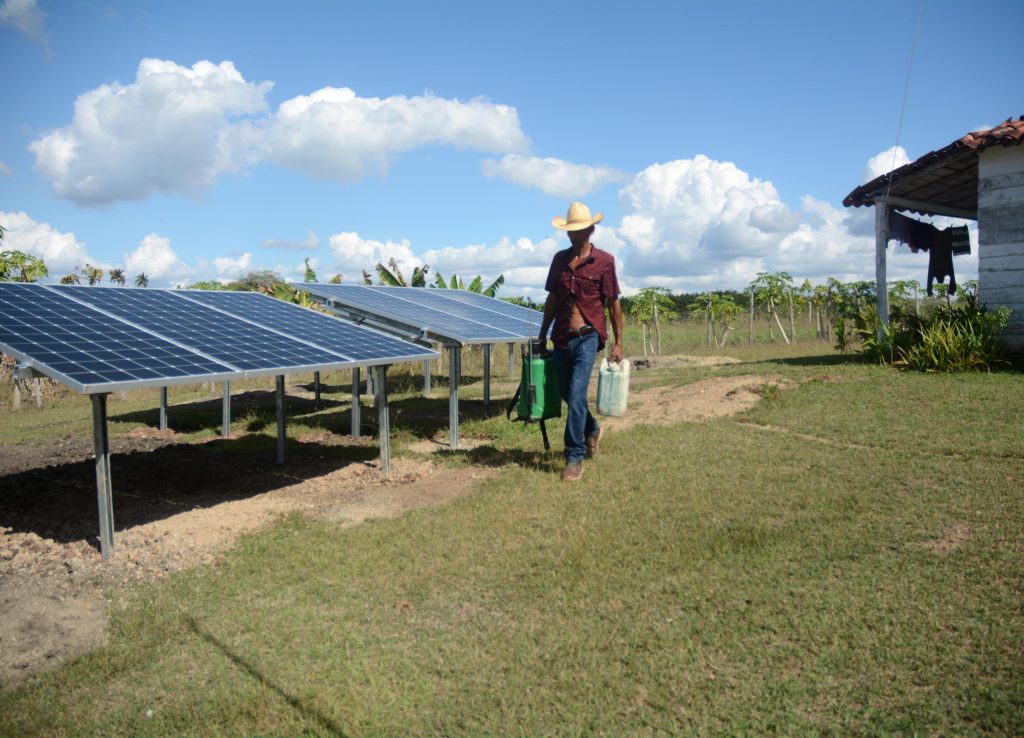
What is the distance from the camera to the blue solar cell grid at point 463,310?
1173cm

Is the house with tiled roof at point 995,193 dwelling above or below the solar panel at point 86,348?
above

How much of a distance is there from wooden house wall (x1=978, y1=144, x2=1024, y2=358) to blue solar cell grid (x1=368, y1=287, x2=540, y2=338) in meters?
7.04

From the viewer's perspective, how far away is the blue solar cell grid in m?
11.7

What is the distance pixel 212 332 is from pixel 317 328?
5.26 ft

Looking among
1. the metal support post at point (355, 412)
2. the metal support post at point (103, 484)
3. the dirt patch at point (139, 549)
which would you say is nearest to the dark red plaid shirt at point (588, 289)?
the dirt patch at point (139, 549)

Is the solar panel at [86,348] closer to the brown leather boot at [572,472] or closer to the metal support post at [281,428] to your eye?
the metal support post at [281,428]

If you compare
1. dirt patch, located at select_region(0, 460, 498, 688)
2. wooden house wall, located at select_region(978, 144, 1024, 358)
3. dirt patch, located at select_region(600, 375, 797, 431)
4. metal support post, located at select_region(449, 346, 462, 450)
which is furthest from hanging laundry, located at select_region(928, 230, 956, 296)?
dirt patch, located at select_region(0, 460, 498, 688)

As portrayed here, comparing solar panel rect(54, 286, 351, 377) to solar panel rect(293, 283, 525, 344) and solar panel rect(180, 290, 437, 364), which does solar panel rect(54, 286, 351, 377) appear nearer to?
solar panel rect(180, 290, 437, 364)

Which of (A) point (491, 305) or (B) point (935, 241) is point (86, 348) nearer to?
(A) point (491, 305)

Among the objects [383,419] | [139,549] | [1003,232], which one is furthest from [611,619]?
[1003,232]

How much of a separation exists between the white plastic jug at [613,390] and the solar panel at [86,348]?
3.14 meters

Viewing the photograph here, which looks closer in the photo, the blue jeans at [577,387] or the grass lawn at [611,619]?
the grass lawn at [611,619]

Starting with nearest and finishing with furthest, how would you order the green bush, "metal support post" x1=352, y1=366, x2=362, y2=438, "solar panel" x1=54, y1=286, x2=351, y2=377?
"solar panel" x1=54, y1=286, x2=351, y2=377
"metal support post" x1=352, y1=366, x2=362, y2=438
the green bush

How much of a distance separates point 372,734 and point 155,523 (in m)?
3.92
